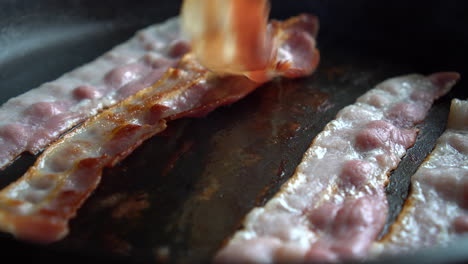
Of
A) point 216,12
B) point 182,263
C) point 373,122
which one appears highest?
point 216,12

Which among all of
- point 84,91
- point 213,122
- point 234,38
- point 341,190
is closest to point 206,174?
point 213,122

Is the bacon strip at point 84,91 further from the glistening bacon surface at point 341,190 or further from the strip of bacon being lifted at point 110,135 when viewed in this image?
the glistening bacon surface at point 341,190

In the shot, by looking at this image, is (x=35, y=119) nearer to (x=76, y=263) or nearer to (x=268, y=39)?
(x=76, y=263)

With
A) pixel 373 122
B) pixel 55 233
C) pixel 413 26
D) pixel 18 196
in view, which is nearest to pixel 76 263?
pixel 55 233

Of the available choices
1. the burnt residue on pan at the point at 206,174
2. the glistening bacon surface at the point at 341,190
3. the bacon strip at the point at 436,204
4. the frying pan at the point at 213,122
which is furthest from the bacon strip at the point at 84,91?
the bacon strip at the point at 436,204

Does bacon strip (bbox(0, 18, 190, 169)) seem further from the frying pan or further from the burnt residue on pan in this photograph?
the burnt residue on pan

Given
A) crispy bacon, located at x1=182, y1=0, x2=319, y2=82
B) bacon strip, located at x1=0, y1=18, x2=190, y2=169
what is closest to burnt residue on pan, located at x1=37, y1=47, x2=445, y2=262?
crispy bacon, located at x1=182, y1=0, x2=319, y2=82
